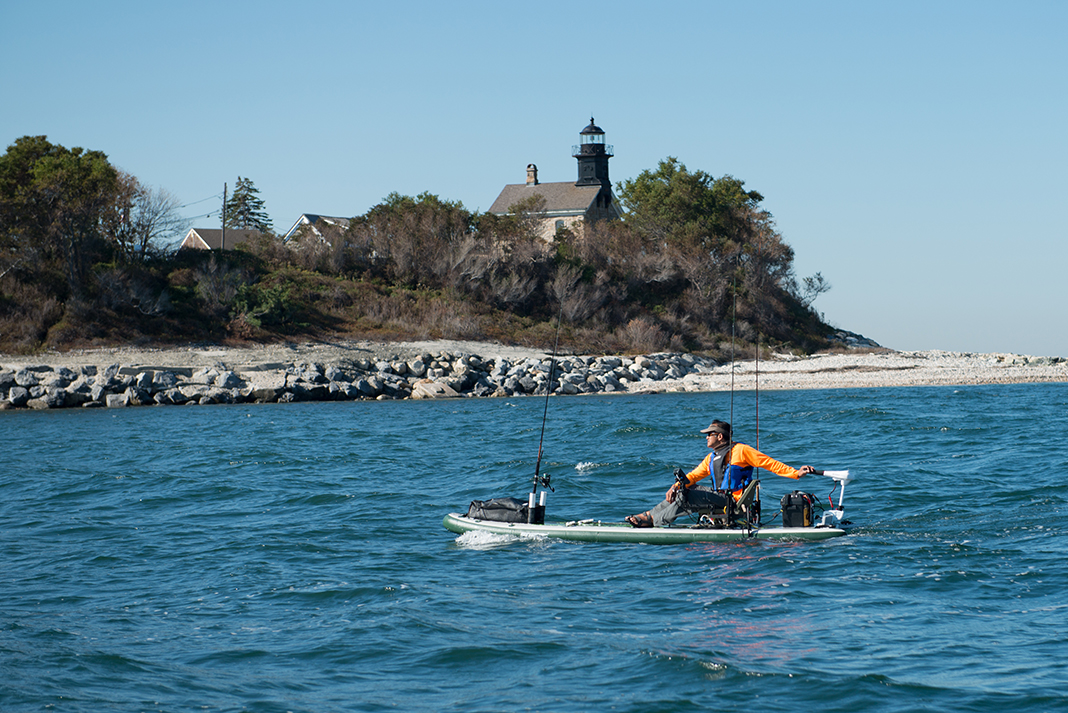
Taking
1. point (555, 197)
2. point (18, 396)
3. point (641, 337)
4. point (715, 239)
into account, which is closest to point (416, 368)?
point (18, 396)

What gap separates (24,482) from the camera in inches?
686

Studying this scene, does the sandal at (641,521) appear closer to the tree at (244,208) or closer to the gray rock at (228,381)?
the gray rock at (228,381)

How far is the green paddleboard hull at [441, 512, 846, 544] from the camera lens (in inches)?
440

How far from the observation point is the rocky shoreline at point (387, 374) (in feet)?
108

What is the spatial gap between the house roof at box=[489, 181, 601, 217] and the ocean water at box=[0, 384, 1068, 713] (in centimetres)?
4682

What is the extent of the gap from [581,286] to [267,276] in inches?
620

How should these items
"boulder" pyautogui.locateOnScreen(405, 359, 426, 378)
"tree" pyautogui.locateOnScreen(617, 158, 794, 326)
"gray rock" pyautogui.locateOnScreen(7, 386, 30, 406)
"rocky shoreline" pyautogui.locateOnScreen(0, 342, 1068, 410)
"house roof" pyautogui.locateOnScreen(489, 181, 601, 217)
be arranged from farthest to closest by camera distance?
1. "house roof" pyautogui.locateOnScreen(489, 181, 601, 217)
2. "tree" pyautogui.locateOnScreen(617, 158, 794, 326)
3. "boulder" pyautogui.locateOnScreen(405, 359, 426, 378)
4. "rocky shoreline" pyautogui.locateOnScreen(0, 342, 1068, 410)
5. "gray rock" pyautogui.locateOnScreen(7, 386, 30, 406)

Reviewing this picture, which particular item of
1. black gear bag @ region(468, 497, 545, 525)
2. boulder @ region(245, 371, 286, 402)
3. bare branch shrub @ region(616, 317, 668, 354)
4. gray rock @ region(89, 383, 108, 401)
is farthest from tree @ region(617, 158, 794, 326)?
black gear bag @ region(468, 497, 545, 525)

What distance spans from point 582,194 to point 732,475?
56.1 meters

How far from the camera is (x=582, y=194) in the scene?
65812mm

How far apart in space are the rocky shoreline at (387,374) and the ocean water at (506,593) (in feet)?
46.8

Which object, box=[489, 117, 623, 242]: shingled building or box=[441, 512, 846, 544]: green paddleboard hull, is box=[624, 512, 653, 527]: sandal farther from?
box=[489, 117, 623, 242]: shingled building

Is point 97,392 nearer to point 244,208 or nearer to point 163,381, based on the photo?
point 163,381

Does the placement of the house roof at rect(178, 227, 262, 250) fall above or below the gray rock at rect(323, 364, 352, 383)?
above
